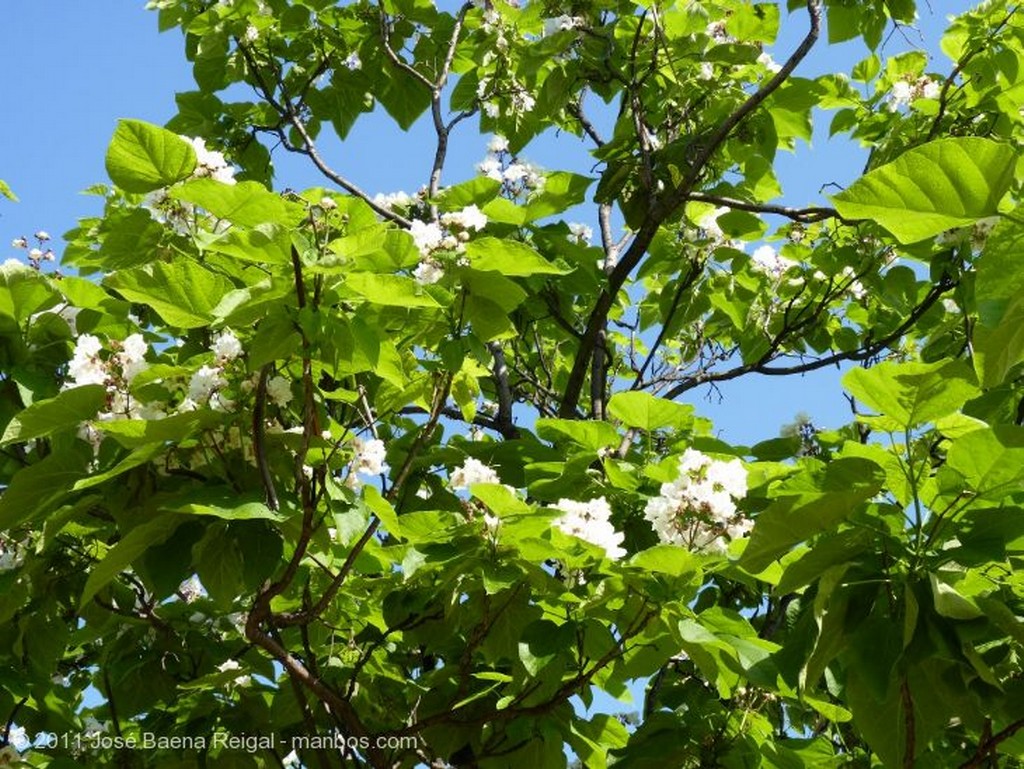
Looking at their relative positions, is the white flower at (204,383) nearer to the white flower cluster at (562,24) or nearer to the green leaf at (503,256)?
the green leaf at (503,256)

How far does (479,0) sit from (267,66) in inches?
30.4

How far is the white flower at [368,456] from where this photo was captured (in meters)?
2.14

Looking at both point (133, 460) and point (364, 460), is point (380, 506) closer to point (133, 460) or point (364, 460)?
point (364, 460)

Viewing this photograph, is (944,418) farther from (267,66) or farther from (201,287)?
(267,66)

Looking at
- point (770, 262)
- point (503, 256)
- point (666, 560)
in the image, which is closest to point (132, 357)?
point (503, 256)

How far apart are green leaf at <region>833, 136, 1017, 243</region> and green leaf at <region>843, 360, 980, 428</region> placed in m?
0.52

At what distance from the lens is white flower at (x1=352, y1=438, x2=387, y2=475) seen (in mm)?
2139

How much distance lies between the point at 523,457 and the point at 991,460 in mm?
1318

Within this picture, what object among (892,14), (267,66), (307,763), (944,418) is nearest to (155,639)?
(307,763)

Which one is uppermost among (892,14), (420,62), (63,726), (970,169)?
(420,62)

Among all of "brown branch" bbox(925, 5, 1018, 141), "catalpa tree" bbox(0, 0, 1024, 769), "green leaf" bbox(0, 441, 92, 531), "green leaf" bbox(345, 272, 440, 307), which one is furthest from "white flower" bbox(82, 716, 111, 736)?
"brown branch" bbox(925, 5, 1018, 141)

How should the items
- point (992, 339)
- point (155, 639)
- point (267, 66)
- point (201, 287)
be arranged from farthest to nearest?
point (267, 66) → point (155, 639) → point (201, 287) → point (992, 339)

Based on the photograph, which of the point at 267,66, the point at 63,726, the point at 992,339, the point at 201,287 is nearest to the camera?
the point at 992,339

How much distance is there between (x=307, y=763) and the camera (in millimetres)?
2734
